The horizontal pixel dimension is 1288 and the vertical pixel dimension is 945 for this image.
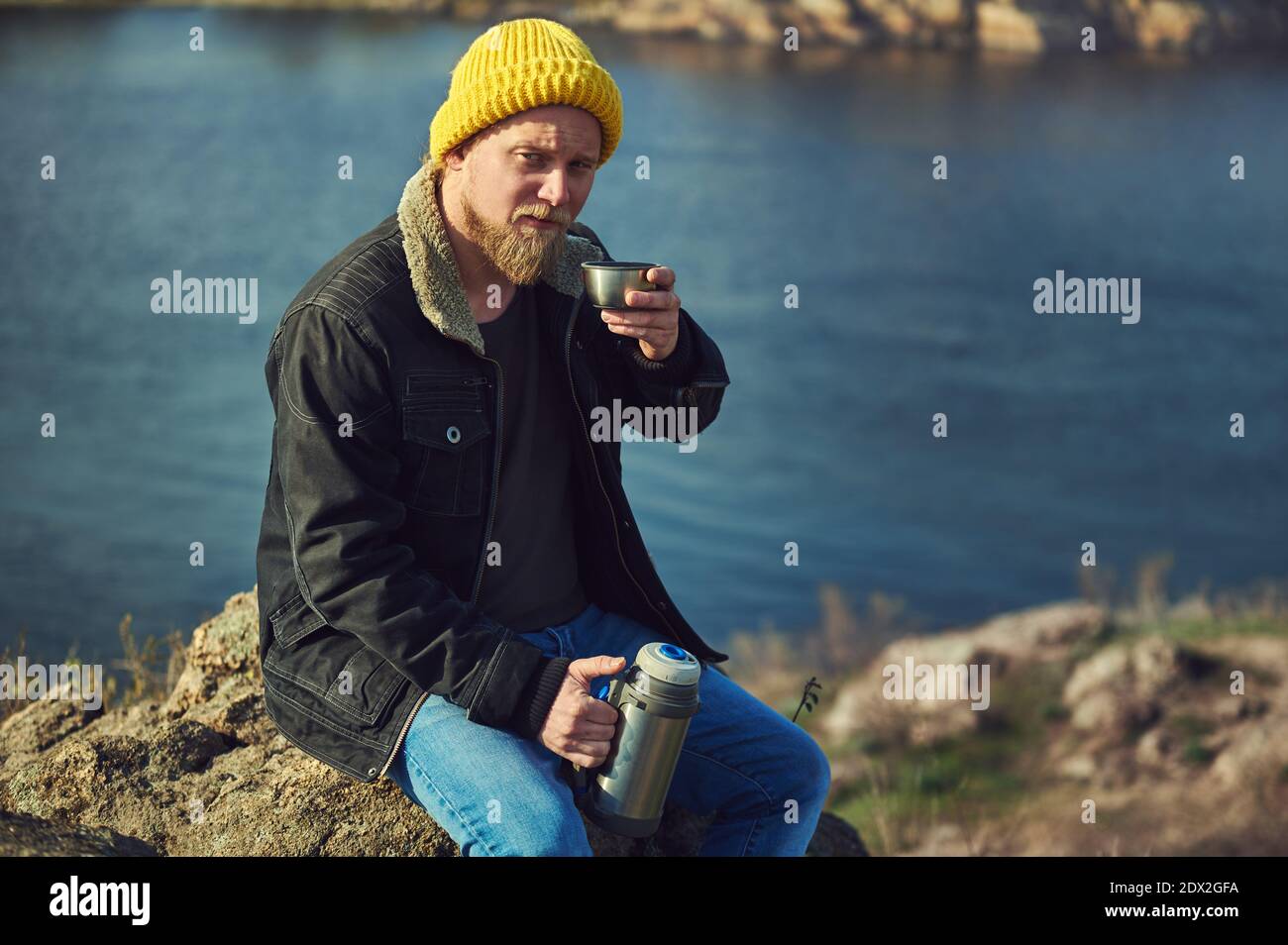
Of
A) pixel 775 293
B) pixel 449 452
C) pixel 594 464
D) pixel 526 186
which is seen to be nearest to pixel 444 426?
pixel 449 452

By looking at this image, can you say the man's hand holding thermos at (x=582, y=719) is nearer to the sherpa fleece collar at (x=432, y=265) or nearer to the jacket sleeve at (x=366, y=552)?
the jacket sleeve at (x=366, y=552)

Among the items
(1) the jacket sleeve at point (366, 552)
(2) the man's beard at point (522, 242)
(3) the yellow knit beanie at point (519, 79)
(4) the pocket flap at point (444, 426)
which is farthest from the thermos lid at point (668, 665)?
(3) the yellow knit beanie at point (519, 79)

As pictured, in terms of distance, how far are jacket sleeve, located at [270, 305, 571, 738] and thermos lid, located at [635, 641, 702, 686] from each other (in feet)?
0.57

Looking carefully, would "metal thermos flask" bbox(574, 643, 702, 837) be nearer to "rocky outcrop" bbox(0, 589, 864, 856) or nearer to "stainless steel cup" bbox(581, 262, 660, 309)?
"rocky outcrop" bbox(0, 589, 864, 856)

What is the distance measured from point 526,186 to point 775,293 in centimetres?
2720

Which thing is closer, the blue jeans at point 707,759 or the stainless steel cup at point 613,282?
the blue jeans at point 707,759

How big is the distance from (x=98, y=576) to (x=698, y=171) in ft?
55.0

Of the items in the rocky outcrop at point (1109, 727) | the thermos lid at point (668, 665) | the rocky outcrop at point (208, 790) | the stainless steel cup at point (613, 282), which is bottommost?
the rocky outcrop at point (1109, 727)

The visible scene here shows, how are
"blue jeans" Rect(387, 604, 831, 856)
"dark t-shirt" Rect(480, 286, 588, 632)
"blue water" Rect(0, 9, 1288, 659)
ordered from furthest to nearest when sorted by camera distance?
"blue water" Rect(0, 9, 1288, 659) → "dark t-shirt" Rect(480, 286, 588, 632) → "blue jeans" Rect(387, 604, 831, 856)

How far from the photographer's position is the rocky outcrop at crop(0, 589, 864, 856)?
135 inches

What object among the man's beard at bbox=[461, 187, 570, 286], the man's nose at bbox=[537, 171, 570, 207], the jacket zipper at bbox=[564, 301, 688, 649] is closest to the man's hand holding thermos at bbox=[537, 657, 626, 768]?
the jacket zipper at bbox=[564, 301, 688, 649]

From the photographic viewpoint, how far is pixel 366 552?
301 centimetres

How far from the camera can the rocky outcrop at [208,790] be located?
11.3 feet

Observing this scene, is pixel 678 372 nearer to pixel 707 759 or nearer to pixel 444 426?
pixel 444 426
